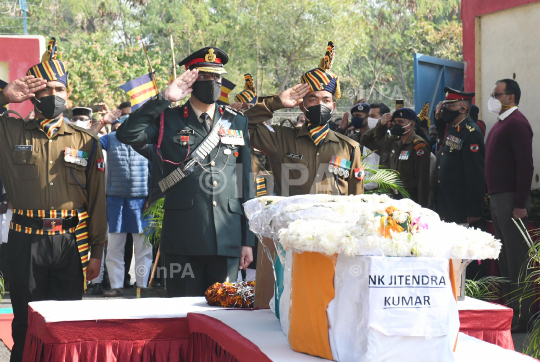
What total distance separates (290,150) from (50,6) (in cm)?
3238

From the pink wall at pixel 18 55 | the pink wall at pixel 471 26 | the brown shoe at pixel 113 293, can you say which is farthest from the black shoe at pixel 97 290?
the pink wall at pixel 18 55

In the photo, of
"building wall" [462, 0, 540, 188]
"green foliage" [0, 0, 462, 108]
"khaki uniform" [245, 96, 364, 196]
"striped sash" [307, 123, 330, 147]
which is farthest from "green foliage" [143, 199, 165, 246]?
"green foliage" [0, 0, 462, 108]

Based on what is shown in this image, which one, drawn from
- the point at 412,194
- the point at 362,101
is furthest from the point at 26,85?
the point at 362,101

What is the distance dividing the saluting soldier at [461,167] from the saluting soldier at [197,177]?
12.4 feet

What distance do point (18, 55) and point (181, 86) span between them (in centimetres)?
1205

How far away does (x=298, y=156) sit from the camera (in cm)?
494

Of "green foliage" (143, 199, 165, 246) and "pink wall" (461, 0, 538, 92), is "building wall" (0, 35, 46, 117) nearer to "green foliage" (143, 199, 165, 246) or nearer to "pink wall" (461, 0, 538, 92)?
"green foliage" (143, 199, 165, 246)

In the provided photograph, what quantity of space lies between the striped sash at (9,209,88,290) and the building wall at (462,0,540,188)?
5.93 metres

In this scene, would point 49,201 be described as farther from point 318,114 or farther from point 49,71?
point 318,114

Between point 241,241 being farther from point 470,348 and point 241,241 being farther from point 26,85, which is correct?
point 470,348

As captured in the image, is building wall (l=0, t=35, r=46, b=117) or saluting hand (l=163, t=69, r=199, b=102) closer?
saluting hand (l=163, t=69, r=199, b=102)

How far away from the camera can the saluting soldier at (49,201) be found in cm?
423

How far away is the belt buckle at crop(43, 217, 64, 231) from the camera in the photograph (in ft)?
14.0

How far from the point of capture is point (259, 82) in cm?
3266
